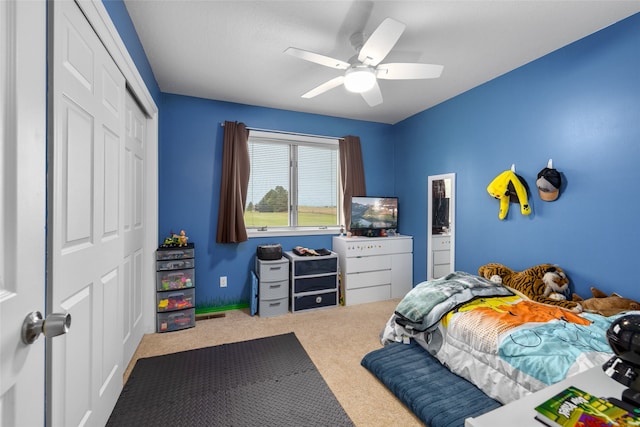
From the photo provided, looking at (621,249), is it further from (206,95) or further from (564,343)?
(206,95)

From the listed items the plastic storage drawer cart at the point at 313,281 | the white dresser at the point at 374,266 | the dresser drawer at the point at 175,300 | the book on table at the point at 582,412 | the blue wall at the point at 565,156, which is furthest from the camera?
the white dresser at the point at 374,266

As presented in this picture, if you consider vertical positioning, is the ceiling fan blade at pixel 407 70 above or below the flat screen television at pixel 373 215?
above

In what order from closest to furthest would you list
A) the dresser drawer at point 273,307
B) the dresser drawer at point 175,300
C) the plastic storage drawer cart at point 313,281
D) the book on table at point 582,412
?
the book on table at point 582,412
the dresser drawer at point 175,300
the dresser drawer at point 273,307
the plastic storage drawer cart at point 313,281

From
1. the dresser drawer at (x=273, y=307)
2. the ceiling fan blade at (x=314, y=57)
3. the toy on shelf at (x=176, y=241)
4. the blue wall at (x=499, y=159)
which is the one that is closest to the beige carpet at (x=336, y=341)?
the dresser drawer at (x=273, y=307)

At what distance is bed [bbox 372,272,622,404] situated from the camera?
A: 5.06 feet

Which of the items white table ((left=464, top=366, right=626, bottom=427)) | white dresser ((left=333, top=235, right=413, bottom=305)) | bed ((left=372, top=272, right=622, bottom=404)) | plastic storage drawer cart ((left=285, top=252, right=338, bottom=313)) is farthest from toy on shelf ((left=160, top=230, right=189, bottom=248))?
white table ((left=464, top=366, right=626, bottom=427))

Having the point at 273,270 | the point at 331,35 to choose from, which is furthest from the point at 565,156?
the point at 273,270

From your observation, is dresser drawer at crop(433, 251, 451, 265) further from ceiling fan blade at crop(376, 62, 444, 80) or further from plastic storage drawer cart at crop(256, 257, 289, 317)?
ceiling fan blade at crop(376, 62, 444, 80)

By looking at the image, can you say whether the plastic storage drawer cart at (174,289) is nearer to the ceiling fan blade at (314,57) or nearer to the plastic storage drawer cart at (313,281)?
the plastic storage drawer cart at (313,281)

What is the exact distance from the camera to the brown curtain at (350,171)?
13.2 feet

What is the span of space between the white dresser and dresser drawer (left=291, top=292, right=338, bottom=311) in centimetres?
20

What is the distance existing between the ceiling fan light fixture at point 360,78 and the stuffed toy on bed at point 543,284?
209 cm

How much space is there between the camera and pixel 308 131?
12.8 ft

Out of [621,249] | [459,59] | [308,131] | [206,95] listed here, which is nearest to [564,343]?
[621,249]
